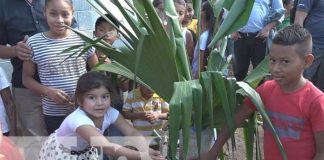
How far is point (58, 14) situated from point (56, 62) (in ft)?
0.84

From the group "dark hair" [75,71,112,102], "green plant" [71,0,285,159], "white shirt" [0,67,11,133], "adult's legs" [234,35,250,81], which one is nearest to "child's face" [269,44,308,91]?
"green plant" [71,0,285,159]

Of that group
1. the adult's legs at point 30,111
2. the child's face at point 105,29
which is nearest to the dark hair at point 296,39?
the child's face at point 105,29

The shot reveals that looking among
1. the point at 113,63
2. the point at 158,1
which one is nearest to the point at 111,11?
the point at 113,63

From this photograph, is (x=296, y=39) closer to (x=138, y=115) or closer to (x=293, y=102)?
(x=293, y=102)

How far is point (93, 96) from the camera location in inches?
89.0

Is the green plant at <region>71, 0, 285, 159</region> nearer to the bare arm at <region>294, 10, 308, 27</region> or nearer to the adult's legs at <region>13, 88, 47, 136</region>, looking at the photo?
the adult's legs at <region>13, 88, 47, 136</region>

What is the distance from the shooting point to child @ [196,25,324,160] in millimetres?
1940

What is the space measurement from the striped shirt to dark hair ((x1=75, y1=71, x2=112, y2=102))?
38 cm

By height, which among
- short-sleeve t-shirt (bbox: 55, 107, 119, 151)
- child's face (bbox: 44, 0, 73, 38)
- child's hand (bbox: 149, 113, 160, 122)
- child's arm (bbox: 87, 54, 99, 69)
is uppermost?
child's face (bbox: 44, 0, 73, 38)

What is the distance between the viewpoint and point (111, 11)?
2.19 metres

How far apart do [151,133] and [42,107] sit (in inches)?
25.8

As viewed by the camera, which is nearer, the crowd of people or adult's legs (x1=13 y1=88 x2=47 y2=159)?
the crowd of people

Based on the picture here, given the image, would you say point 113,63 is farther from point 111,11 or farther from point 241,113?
point 241,113

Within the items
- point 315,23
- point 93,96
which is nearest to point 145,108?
point 93,96
